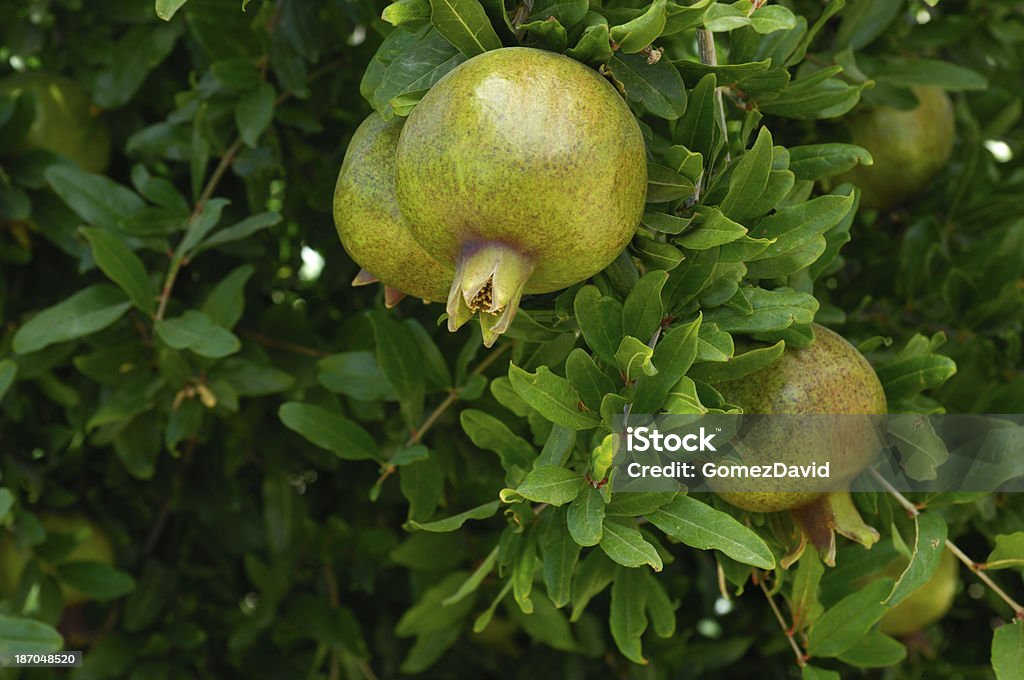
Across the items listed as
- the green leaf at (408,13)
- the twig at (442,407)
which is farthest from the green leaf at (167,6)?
the twig at (442,407)

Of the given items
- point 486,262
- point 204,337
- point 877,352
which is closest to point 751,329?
point 486,262

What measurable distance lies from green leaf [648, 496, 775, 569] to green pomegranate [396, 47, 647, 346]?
23 cm

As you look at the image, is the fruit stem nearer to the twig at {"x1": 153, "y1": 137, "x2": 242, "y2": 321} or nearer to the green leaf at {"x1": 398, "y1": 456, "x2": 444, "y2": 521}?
the green leaf at {"x1": 398, "y1": 456, "x2": 444, "y2": 521}

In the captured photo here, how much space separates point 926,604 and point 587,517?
3.41 feet

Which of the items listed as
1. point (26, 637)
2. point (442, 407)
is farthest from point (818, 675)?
point (26, 637)

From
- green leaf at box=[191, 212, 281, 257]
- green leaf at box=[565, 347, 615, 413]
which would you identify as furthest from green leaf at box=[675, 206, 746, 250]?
green leaf at box=[191, 212, 281, 257]

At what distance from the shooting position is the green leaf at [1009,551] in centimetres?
104

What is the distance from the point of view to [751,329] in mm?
953

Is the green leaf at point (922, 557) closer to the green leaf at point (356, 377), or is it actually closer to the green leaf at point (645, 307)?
the green leaf at point (645, 307)

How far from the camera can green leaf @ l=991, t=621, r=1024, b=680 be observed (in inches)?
39.7

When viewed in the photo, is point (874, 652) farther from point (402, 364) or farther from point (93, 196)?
point (93, 196)

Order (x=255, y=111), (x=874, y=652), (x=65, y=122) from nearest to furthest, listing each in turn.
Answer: (x=874, y=652), (x=255, y=111), (x=65, y=122)

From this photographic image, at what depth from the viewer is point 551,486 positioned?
90 cm

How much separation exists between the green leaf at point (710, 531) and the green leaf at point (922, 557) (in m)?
0.16
